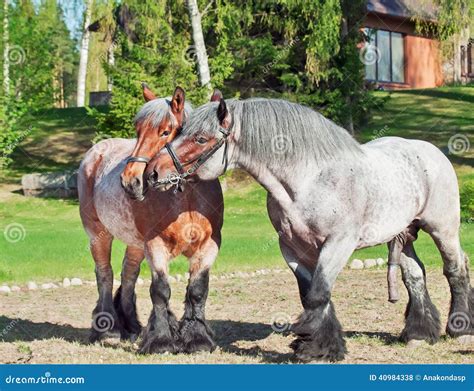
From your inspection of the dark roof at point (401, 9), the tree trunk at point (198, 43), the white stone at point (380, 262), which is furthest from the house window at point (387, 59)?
the white stone at point (380, 262)

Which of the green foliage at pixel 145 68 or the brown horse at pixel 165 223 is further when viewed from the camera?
the green foliage at pixel 145 68

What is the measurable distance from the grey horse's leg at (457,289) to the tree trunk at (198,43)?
18126 millimetres

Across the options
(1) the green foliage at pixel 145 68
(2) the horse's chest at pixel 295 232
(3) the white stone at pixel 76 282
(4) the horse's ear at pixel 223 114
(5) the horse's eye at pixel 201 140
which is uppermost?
(1) the green foliage at pixel 145 68

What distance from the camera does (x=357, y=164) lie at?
25.3 ft

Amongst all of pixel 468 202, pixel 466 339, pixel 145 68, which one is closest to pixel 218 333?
pixel 466 339

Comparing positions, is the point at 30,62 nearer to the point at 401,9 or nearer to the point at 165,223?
the point at 401,9

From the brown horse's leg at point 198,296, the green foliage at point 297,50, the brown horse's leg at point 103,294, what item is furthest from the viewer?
the green foliage at point 297,50

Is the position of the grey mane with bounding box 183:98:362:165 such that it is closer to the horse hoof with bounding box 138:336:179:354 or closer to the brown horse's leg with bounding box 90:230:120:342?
the horse hoof with bounding box 138:336:179:354

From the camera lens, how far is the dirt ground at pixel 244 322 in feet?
27.1

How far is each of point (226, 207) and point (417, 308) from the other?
17.6m

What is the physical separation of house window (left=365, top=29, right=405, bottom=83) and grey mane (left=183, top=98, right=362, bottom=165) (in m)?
35.1

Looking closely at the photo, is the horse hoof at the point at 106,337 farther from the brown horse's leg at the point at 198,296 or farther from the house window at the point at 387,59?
the house window at the point at 387,59

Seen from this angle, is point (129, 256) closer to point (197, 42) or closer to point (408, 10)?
point (197, 42)

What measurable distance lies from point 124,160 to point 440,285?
582 centimetres
